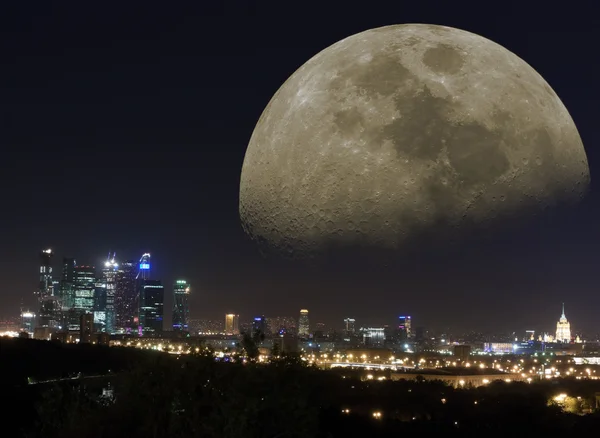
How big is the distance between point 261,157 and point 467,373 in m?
102

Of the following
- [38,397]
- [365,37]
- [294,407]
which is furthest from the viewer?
[38,397]

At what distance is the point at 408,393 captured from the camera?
8788 cm

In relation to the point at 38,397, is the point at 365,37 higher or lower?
higher

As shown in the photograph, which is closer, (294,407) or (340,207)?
(294,407)

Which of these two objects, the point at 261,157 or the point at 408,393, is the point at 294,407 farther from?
the point at 408,393

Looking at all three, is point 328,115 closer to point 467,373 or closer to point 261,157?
point 261,157

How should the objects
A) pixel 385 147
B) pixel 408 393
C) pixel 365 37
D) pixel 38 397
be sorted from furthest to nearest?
pixel 408 393 → pixel 38 397 → pixel 365 37 → pixel 385 147

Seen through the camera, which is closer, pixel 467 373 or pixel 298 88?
pixel 298 88

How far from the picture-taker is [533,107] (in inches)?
1761

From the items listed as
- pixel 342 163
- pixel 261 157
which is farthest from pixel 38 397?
pixel 342 163

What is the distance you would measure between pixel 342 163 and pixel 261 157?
629 cm

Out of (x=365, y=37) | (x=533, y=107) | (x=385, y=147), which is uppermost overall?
(x=365, y=37)

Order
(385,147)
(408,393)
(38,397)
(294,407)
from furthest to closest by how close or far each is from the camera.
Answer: (408,393) < (38,397) < (385,147) < (294,407)

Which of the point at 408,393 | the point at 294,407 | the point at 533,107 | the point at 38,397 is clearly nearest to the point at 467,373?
the point at 408,393
